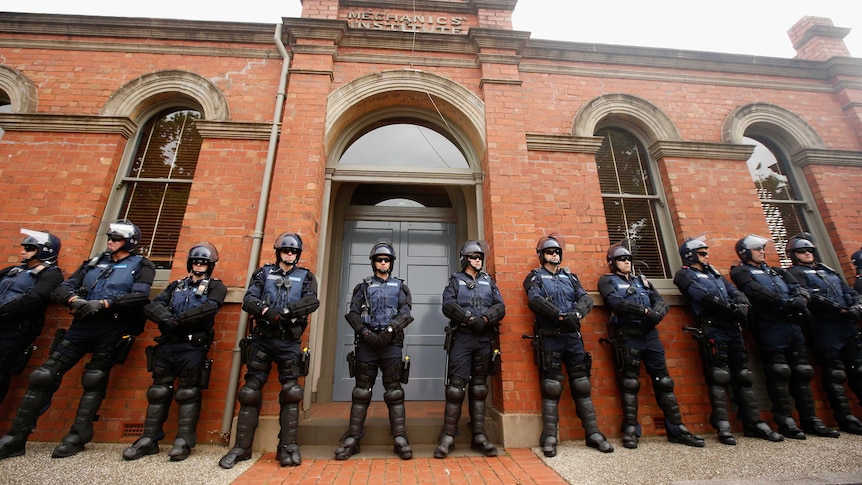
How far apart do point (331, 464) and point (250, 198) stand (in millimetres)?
3430

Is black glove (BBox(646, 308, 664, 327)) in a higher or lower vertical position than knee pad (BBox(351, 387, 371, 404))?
higher

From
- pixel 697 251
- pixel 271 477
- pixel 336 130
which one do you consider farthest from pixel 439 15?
pixel 271 477

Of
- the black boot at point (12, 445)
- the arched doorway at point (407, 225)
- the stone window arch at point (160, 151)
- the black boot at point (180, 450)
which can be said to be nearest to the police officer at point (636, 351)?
the arched doorway at point (407, 225)

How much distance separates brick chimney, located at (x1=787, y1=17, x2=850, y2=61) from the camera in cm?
666

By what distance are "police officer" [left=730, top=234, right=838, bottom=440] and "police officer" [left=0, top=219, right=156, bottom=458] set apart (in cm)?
726

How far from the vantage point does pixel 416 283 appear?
19.6 feet

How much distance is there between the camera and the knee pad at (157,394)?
3.56 metres

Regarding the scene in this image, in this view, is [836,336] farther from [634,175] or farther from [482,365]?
[482,365]

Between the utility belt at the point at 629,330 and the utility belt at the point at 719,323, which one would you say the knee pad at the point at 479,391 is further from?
the utility belt at the point at 719,323

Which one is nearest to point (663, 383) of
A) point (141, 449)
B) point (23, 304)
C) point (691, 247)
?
point (691, 247)

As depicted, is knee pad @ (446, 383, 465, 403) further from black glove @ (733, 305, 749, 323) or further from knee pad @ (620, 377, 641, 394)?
black glove @ (733, 305, 749, 323)

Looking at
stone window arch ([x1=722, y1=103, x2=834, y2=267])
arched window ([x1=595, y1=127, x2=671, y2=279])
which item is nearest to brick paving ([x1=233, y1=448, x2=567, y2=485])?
arched window ([x1=595, y1=127, x2=671, y2=279])

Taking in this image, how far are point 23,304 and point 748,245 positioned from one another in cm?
873

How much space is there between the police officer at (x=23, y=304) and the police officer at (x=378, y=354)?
3.37 m
